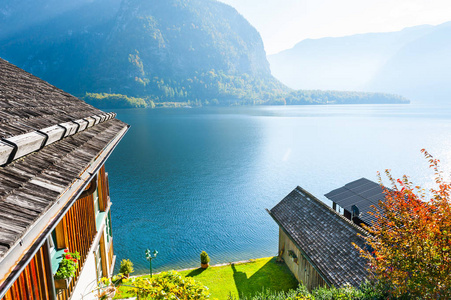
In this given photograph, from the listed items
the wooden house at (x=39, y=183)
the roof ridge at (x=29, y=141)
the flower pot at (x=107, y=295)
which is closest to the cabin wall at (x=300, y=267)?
the flower pot at (x=107, y=295)

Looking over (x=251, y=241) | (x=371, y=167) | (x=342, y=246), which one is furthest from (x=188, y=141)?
(x=342, y=246)

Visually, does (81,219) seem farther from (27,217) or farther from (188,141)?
(188,141)

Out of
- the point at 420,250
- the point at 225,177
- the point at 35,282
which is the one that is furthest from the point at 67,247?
the point at 225,177

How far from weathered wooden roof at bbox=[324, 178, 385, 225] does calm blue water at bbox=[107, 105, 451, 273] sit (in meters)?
9.36

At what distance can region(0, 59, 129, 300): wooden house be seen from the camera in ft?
8.25

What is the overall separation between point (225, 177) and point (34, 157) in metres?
43.1

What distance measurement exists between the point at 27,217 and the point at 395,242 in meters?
7.74

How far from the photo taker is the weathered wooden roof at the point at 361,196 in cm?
1866

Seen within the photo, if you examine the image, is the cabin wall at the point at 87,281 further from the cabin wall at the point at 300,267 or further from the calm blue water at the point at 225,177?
the calm blue water at the point at 225,177

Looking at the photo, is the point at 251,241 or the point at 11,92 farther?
the point at 251,241

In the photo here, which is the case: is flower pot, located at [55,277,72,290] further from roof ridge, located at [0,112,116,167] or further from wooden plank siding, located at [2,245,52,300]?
roof ridge, located at [0,112,116,167]

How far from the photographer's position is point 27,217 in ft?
8.59

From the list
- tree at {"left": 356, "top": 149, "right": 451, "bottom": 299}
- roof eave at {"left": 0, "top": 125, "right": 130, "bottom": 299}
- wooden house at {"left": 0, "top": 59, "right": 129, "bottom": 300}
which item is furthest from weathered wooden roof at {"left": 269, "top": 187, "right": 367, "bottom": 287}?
roof eave at {"left": 0, "top": 125, "right": 130, "bottom": 299}

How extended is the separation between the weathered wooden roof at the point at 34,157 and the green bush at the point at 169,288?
224 cm
